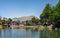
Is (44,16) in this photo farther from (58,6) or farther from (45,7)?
(58,6)

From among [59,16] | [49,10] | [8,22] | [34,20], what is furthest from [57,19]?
[8,22]

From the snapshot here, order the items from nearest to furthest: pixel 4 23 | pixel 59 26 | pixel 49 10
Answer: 1. pixel 59 26
2. pixel 49 10
3. pixel 4 23

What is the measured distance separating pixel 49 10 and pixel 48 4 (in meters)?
4.19

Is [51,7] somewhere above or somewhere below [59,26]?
above

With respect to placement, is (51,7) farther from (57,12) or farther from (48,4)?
(57,12)

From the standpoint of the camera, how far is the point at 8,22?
111 m

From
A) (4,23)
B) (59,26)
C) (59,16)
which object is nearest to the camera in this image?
(59,16)

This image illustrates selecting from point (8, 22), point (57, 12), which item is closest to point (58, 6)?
point (57, 12)

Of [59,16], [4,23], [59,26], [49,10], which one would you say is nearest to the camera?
[59,16]

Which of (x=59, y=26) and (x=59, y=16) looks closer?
(x=59, y=16)

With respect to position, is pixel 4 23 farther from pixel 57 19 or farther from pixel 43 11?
pixel 57 19

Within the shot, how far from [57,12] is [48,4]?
19.4 meters

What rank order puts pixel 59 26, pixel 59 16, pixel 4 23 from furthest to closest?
pixel 4 23
pixel 59 26
pixel 59 16

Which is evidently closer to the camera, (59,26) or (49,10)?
(59,26)
